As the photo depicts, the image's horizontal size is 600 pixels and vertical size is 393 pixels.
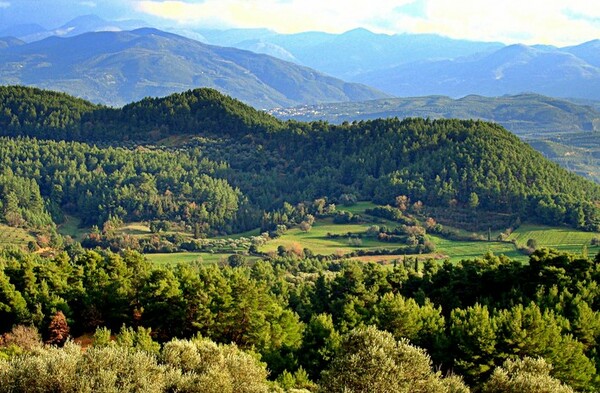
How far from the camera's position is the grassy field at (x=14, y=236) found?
92.5m

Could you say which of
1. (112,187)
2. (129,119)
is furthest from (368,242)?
(129,119)

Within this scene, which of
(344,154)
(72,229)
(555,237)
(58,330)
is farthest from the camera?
(344,154)

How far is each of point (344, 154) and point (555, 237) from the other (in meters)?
49.5

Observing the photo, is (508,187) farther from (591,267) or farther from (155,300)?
(155,300)

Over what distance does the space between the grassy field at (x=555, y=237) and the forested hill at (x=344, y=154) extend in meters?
2.43

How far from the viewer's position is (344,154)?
130 metres

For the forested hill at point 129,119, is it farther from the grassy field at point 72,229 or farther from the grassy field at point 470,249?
the grassy field at point 470,249

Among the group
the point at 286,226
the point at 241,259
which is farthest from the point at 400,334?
the point at 286,226

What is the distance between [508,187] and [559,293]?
2478 inches

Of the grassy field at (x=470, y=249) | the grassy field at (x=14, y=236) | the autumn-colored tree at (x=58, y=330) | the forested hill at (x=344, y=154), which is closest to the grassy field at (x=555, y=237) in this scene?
the forested hill at (x=344, y=154)

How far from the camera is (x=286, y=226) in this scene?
4107 inches

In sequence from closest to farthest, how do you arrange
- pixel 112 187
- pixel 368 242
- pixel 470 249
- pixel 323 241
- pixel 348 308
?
pixel 348 308
pixel 470 249
pixel 368 242
pixel 323 241
pixel 112 187

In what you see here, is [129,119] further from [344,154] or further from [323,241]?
[323,241]

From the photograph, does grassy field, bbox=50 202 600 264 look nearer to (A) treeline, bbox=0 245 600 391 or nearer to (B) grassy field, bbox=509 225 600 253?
(B) grassy field, bbox=509 225 600 253
